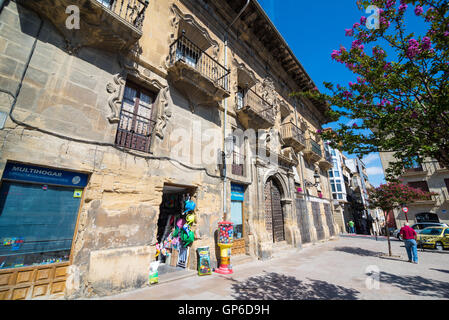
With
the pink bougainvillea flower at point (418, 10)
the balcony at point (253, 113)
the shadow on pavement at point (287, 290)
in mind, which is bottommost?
the shadow on pavement at point (287, 290)

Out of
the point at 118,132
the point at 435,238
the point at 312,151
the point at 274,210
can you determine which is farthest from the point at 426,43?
the point at 435,238

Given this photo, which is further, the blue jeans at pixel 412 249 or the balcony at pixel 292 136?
the balcony at pixel 292 136

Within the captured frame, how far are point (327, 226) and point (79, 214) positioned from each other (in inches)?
662

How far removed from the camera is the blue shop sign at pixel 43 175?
3.53 metres

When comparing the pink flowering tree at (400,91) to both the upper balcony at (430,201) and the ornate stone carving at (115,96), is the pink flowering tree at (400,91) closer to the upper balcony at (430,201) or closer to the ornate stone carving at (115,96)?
the ornate stone carving at (115,96)

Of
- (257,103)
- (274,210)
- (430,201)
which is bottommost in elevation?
(274,210)

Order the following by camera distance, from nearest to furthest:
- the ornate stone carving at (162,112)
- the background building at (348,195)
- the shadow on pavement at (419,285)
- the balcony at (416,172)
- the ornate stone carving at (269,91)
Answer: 1. the shadow on pavement at (419,285)
2. the ornate stone carving at (162,112)
3. the ornate stone carving at (269,91)
4. the balcony at (416,172)
5. the background building at (348,195)

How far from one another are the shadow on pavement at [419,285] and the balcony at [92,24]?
30.7 ft

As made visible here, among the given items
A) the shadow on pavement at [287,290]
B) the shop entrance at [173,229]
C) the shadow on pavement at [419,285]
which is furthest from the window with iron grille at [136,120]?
the shadow on pavement at [419,285]

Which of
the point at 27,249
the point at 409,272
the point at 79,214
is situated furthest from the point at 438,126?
the point at 27,249

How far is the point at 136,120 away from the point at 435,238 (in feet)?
55.7

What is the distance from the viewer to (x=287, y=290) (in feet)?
15.1

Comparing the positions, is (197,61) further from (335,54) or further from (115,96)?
(335,54)

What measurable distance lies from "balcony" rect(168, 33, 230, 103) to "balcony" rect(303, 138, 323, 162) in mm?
9465
